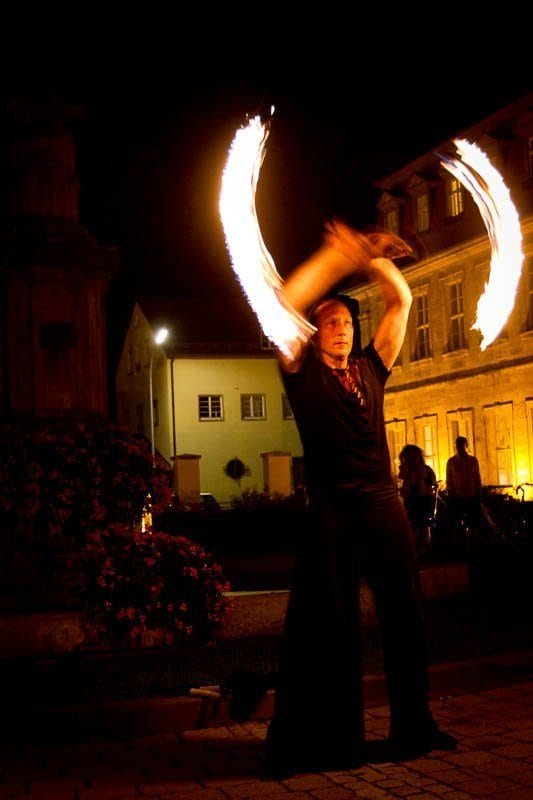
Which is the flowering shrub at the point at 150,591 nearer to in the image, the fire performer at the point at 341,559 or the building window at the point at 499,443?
the fire performer at the point at 341,559

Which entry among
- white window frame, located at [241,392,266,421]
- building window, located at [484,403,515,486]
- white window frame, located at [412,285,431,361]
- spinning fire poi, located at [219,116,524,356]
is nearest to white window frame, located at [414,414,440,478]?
white window frame, located at [412,285,431,361]

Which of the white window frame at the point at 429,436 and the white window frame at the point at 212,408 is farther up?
the white window frame at the point at 212,408

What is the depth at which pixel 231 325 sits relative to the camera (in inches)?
2126

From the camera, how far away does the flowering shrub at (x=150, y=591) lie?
8.00 metres

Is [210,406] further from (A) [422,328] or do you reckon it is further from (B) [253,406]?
(A) [422,328]

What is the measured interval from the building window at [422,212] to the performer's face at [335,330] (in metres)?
32.1

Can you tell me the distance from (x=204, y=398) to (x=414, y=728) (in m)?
47.0

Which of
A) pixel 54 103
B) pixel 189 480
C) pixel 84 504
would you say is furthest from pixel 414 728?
pixel 189 480

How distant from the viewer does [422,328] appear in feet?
125

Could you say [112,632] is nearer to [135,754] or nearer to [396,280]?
[135,754]

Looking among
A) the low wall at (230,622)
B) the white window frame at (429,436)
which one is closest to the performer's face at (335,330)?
the low wall at (230,622)

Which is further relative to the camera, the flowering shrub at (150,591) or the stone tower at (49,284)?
the stone tower at (49,284)

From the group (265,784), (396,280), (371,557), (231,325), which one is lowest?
(265,784)

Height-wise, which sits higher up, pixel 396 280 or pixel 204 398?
pixel 204 398
